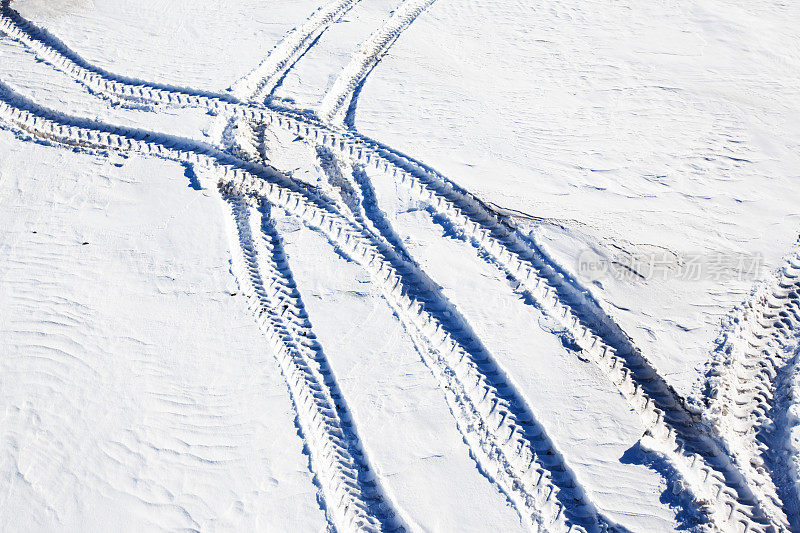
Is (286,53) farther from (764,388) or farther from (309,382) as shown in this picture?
(764,388)

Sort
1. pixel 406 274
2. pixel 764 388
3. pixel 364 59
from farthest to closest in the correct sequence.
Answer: pixel 364 59 → pixel 406 274 → pixel 764 388

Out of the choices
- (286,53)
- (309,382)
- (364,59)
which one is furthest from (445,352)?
(286,53)

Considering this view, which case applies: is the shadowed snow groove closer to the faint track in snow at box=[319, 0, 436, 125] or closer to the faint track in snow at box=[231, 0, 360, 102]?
the faint track in snow at box=[319, 0, 436, 125]

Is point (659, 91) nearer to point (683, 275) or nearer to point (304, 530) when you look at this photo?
point (683, 275)

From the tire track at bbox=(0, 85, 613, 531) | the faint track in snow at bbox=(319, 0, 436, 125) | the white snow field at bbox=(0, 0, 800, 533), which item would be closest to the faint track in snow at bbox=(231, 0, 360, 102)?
the white snow field at bbox=(0, 0, 800, 533)

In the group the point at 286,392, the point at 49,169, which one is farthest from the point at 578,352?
the point at 49,169

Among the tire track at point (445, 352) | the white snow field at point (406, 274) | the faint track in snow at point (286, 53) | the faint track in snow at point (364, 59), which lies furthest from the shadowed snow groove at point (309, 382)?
the faint track in snow at point (286, 53)
